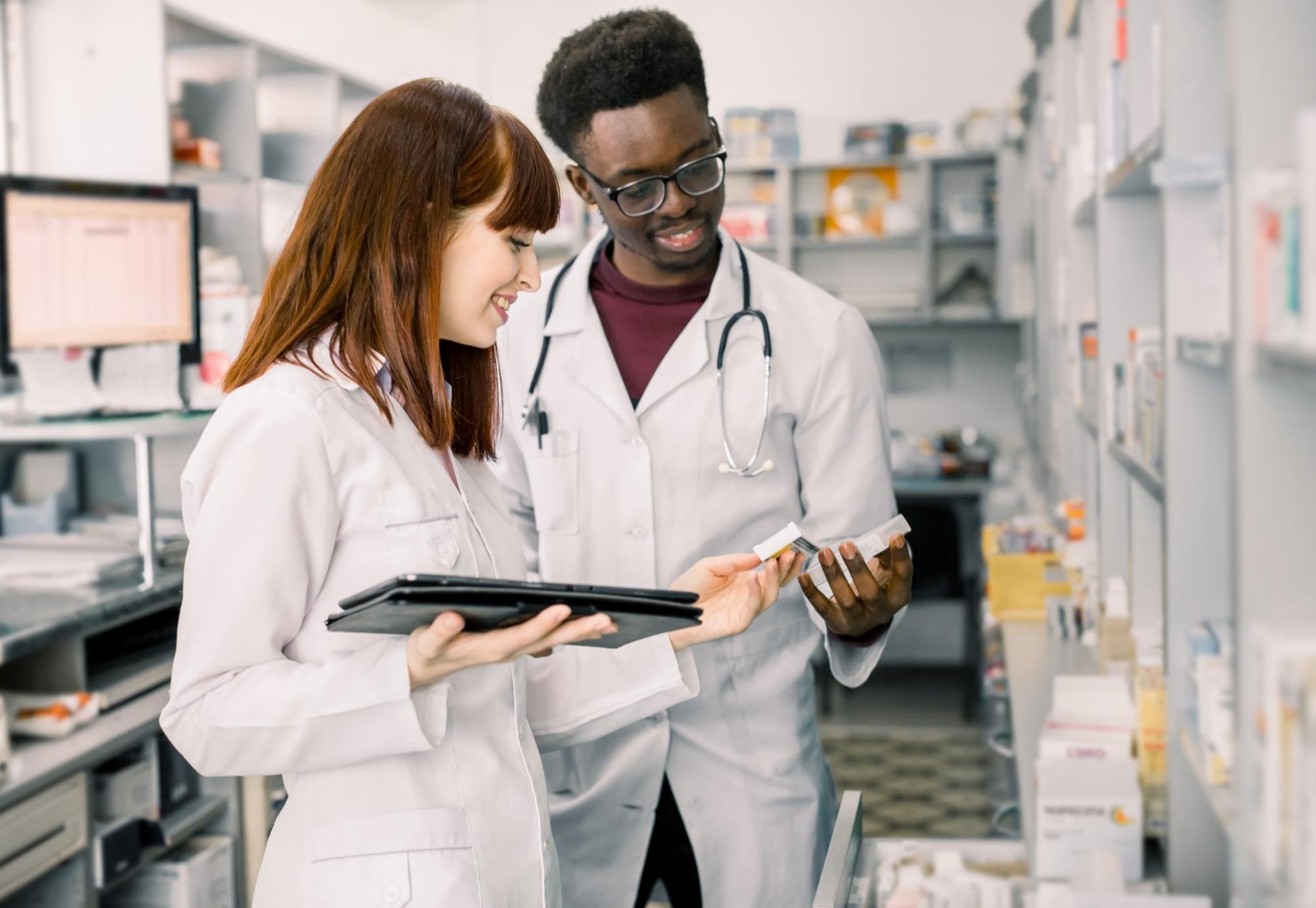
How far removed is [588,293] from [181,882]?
1.69 m

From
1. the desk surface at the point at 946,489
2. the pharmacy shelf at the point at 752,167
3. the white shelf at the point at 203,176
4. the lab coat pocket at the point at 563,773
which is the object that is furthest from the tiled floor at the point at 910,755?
the pharmacy shelf at the point at 752,167

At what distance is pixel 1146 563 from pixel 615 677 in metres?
1.27

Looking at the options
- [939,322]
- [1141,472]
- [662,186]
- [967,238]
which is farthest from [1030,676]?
[967,238]

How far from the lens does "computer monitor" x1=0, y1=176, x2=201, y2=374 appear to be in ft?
9.62

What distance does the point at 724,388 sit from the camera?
5.89 feet

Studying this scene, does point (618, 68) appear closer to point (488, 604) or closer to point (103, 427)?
point (488, 604)

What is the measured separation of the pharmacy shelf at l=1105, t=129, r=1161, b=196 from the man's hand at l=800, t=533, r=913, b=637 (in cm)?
54

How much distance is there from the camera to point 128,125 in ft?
11.5

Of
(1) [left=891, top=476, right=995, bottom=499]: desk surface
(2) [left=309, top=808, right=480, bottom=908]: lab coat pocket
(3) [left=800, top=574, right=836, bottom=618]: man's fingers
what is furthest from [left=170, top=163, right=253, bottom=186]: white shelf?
(1) [left=891, top=476, right=995, bottom=499]: desk surface

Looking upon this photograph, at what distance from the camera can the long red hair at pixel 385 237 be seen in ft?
4.17

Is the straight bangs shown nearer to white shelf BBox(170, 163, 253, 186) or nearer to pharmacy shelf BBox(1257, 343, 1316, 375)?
pharmacy shelf BBox(1257, 343, 1316, 375)

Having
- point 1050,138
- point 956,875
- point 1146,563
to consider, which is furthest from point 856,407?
point 1050,138

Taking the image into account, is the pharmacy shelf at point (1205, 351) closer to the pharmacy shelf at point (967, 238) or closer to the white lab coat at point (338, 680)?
the white lab coat at point (338, 680)

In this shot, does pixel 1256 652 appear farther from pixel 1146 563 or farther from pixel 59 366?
pixel 59 366
